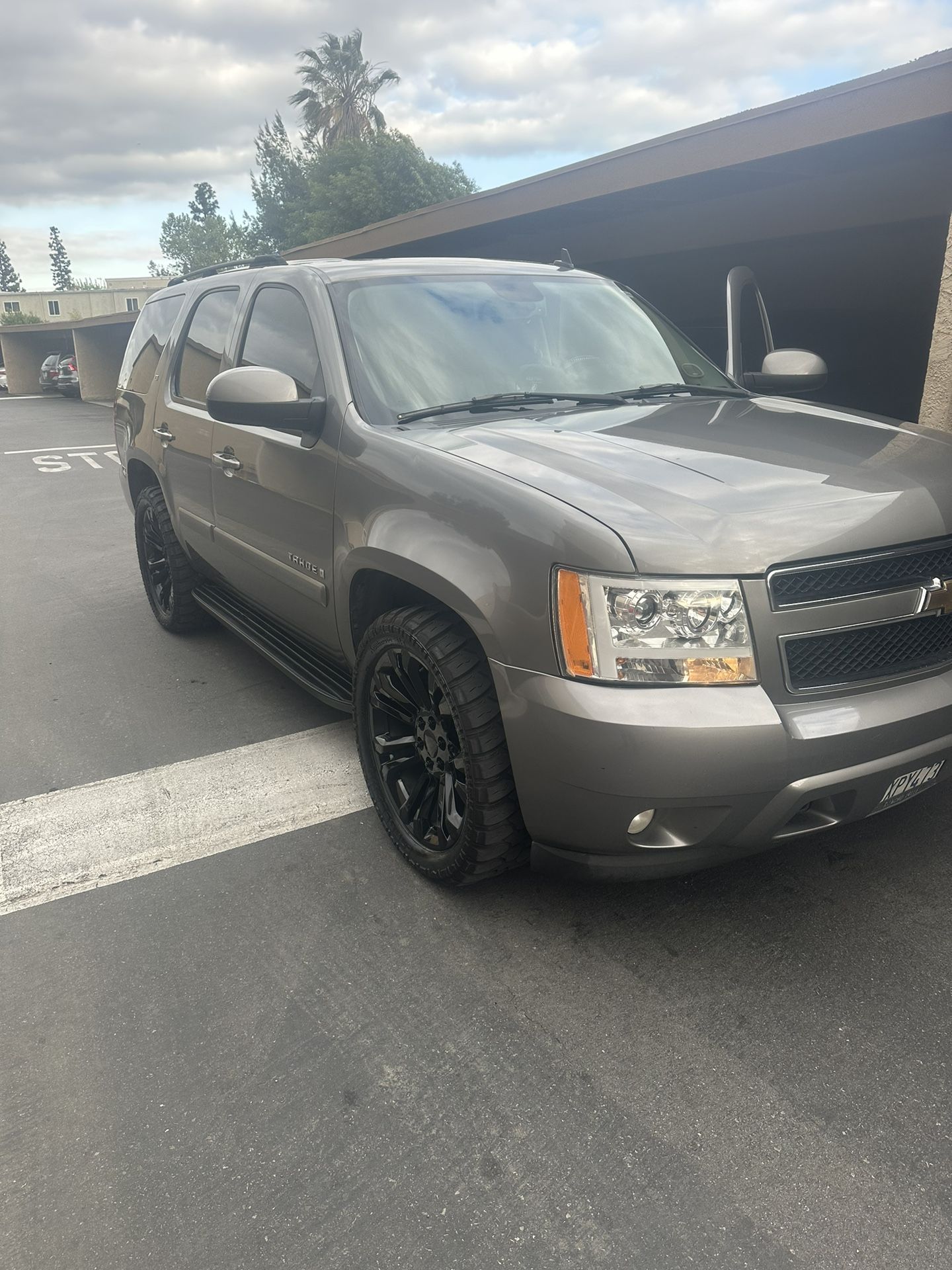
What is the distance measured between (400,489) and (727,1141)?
76.2 inches

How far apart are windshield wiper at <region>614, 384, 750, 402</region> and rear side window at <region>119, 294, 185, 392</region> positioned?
9.12 feet

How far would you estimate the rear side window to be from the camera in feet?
17.6

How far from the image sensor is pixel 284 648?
425 centimetres

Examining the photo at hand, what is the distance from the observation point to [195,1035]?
8.10 ft

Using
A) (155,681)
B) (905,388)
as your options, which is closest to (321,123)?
(905,388)

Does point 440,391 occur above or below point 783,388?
above

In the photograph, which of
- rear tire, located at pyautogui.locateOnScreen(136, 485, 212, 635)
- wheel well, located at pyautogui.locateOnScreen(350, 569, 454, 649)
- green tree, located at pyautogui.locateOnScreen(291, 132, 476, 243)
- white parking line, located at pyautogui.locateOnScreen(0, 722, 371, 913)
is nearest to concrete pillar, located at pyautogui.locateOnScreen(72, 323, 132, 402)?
green tree, located at pyautogui.locateOnScreen(291, 132, 476, 243)

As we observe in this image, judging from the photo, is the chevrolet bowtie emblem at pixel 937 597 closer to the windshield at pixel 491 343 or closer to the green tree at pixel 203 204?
the windshield at pixel 491 343

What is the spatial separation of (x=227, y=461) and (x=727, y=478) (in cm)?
240

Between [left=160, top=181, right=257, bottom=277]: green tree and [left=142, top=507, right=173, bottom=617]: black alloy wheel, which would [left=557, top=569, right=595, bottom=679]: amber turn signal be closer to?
[left=142, top=507, right=173, bottom=617]: black alloy wheel

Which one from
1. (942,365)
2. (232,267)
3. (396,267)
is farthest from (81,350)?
(396,267)

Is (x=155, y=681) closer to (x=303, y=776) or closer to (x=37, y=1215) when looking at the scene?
(x=303, y=776)

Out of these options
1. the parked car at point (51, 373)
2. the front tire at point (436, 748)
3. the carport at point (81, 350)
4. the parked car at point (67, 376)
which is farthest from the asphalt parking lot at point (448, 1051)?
the parked car at point (51, 373)

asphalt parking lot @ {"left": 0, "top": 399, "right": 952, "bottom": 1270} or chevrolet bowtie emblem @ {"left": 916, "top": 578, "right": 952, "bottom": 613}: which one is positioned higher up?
chevrolet bowtie emblem @ {"left": 916, "top": 578, "right": 952, "bottom": 613}
